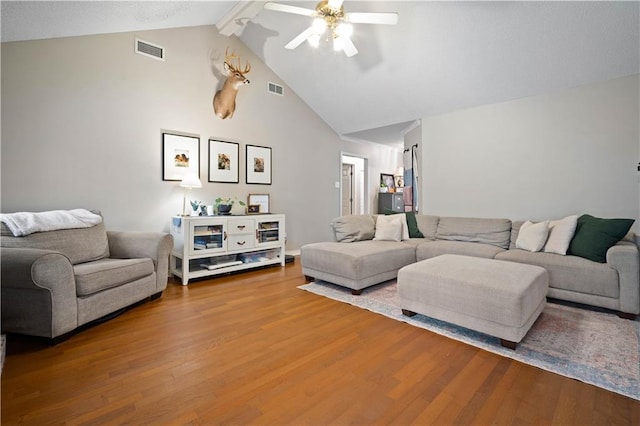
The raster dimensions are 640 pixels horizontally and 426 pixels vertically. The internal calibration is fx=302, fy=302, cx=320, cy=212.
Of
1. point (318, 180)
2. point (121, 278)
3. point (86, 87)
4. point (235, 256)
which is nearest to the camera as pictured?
point (121, 278)

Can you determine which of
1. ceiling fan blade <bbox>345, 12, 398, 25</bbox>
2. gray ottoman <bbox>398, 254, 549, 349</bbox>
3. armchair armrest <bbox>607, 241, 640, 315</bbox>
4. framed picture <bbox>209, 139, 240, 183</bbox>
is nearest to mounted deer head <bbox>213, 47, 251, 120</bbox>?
framed picture <bbox>209, 139, 240, 183</bbox>

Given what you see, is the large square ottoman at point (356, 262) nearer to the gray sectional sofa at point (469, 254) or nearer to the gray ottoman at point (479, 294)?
the gray sectional sofa at point (469, 254)

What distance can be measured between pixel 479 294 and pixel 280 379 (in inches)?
55.0

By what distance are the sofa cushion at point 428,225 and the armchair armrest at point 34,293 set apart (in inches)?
153

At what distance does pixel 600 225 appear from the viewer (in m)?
2.77

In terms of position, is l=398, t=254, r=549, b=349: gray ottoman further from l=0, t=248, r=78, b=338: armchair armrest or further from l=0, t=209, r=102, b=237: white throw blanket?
l=0, t=209, r=102, b=237: white throw blanket

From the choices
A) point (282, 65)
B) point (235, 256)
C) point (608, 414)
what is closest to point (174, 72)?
point (282, 65)

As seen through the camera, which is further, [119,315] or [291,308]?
[291,308]

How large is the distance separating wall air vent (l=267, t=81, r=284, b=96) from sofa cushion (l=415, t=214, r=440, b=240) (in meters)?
3.02

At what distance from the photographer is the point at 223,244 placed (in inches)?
149

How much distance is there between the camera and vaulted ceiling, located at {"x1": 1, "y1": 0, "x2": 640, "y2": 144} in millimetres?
2725

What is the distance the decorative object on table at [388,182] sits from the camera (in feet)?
23.9

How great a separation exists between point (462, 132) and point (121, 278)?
4519mm

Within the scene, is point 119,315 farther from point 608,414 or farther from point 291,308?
point 608,414
